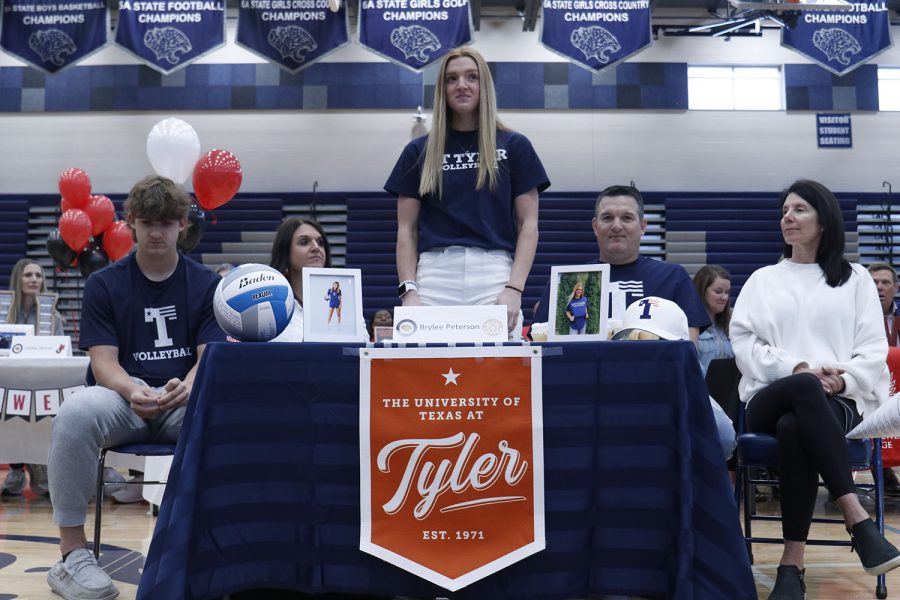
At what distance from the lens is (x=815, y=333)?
2.50 meters

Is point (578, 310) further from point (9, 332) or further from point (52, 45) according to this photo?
point (52, 45)

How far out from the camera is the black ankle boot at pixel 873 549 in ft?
6.74

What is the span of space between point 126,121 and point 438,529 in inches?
338

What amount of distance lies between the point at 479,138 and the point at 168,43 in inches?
212

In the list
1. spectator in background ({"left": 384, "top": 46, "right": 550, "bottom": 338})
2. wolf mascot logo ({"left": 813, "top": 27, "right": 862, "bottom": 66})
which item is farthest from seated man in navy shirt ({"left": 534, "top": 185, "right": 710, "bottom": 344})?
wolf mascot logo ({"left": 813, "top": 27, "right": 862, "bottom": 66})

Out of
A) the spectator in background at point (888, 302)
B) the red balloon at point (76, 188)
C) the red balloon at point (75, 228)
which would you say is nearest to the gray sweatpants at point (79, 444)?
the spectator in background at point (888, 302)

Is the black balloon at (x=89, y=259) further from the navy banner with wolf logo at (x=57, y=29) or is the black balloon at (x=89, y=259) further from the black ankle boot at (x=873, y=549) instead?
the black ankle boot at (x=873, y=549)

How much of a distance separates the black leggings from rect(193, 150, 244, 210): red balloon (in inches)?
234

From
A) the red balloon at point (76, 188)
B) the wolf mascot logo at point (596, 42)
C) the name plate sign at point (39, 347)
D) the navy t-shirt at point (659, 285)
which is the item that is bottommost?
the name plate sign at point (39, 347)

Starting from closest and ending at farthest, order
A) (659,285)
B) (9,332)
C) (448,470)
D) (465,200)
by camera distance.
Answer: (448,470), (465,200), (659,285), (9,332)

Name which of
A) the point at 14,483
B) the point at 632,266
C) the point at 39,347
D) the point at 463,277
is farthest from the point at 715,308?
the point at 14,483

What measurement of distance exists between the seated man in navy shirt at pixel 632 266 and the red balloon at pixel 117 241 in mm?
5475

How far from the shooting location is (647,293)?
8.63 ft

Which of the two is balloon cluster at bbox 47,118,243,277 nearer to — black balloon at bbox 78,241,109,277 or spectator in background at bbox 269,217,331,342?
black balloon at bbox 78,241,109,277
